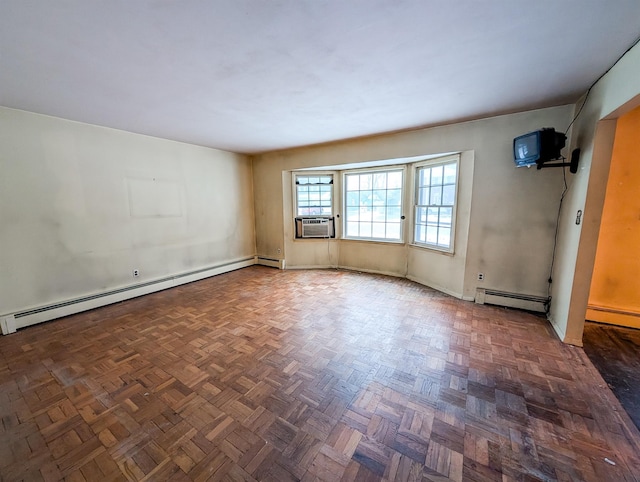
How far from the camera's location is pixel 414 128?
3590 millimetres

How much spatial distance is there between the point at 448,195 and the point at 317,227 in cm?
248

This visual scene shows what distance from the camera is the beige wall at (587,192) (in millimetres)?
1929

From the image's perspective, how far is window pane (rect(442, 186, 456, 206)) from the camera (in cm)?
356

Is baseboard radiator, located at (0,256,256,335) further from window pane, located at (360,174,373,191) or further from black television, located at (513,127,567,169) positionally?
black television, located at (513,127,567,169)

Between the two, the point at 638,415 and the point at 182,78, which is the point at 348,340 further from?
the point at 182,78

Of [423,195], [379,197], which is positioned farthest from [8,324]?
[423,195]

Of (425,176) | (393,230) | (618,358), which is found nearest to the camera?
(618,358)

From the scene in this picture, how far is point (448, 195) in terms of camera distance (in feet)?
12.0

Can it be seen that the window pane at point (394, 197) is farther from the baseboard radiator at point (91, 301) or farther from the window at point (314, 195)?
the baseboard radiator at point (91, 301)

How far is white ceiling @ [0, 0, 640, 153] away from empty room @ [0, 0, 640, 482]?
20mm

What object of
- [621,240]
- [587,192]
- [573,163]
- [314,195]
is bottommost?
[621,240]

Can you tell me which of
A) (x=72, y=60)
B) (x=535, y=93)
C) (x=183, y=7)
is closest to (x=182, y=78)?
(x=72, y=60)

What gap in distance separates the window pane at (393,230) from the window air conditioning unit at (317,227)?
1.21m

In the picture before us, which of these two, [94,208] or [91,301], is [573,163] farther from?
[91,301]
